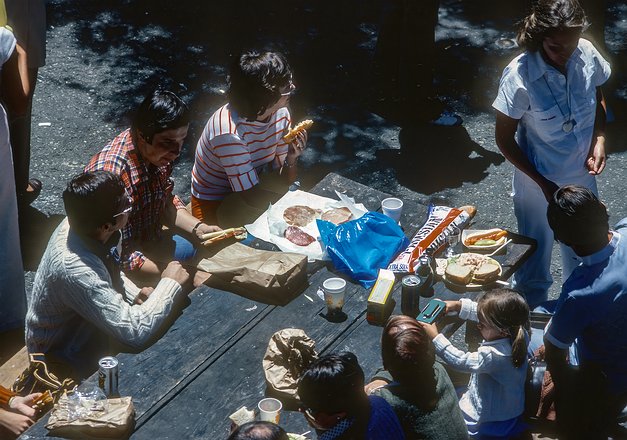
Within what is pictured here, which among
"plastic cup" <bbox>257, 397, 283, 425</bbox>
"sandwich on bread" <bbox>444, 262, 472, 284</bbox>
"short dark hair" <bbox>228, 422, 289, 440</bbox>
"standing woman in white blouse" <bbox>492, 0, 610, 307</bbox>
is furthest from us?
"standing woman in white blouse" <bbox>492, 0, 610, 307</bbox>

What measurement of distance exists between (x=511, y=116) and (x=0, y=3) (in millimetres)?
3001

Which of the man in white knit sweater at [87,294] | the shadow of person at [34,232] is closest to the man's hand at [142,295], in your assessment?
the man in white knit sweater at [87,294]

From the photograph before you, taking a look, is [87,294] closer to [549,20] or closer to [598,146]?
[549,20]

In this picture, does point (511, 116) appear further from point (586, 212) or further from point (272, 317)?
point (272, 317)

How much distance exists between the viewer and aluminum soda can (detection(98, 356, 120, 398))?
12.1 ft

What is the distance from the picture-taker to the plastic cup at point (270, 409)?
3.62 metres

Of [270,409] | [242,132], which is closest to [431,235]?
[242,132]

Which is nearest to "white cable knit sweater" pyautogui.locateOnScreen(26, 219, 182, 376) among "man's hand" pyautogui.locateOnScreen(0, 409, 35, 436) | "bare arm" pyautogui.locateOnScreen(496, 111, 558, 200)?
"man's hand" pyautogui.locateOnScreen(0, 409, 35, 436)

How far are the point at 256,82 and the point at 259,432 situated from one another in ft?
8.63

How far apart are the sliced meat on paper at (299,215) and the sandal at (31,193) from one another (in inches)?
96.3

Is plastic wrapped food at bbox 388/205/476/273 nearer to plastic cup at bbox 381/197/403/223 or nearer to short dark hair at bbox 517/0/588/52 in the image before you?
plastic cup at bbox 381/197/403/223

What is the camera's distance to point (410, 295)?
14.0ft

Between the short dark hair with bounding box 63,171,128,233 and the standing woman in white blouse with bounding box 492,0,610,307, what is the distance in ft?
7.44

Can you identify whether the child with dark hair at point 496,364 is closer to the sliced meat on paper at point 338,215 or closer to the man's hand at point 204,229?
the sliced meat on paper at point 338,215
